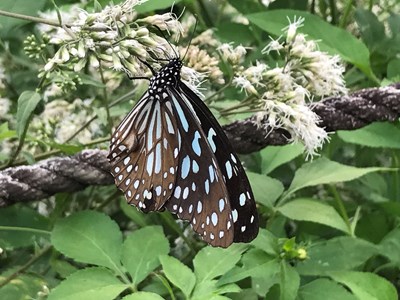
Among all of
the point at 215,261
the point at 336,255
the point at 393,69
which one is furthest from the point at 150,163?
the point at 393,69

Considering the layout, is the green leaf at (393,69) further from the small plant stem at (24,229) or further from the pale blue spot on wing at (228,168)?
the small plant stem at (24,229)

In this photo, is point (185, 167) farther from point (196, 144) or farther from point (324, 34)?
point (324, 34)

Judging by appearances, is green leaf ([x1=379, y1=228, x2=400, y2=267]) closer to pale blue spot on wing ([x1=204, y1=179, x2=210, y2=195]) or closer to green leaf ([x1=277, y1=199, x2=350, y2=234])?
green leaf ([x1=277, y1=199, x2=350, y2=234])

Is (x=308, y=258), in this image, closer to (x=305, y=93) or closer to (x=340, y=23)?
(x=305, y=93)

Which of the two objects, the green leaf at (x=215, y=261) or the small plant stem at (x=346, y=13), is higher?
the small plant stem at (x=346, y=13)

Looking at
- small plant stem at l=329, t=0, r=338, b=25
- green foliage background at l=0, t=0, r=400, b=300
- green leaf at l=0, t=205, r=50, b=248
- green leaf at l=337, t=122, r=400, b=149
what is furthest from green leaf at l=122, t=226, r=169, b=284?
small plant stem at l=329, t=0, r=338, b=25

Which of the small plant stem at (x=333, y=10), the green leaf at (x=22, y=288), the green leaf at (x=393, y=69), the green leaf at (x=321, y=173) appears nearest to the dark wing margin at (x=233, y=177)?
the green leaf at (x=321, y=173)

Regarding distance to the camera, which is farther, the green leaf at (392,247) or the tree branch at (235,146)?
the green leaf at (392,247)
